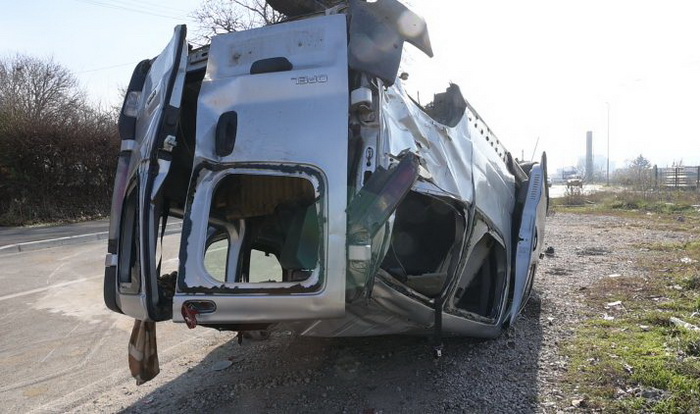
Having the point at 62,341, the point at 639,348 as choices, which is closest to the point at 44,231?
the point at 62,341

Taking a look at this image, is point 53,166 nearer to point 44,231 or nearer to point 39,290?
point 44,231

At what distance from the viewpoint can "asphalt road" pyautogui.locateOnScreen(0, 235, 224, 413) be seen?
3744 mm

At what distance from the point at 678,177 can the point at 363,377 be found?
29.5 m

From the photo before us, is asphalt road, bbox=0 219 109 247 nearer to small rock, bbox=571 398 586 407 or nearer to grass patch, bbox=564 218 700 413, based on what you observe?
grass patch, bbox=564 218 700 413

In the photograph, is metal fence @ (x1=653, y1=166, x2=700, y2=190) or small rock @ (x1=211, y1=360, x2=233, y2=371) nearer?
small rock @ (x1=211, y1=360, x2=233, y2=371)

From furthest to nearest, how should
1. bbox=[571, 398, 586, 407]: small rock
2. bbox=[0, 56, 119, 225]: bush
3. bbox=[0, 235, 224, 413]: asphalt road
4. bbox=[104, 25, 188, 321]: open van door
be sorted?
bbox=[0, 56, 119, 225]: bush < bbox=[0, 235, 224, 413]: asphalt road < bbox=[571, 398, 586, 407]: small rock < bbox=[104, 25, 188, 321]: open van door

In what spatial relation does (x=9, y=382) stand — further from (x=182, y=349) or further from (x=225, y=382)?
(x=225, y=382)

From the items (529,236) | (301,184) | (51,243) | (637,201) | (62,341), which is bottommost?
(62,341)

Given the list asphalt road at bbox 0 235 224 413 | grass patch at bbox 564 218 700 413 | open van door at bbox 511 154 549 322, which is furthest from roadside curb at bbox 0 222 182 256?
grass patch at bbox 564 218 700 413

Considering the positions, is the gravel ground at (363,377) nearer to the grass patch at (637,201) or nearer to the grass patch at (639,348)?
the grass patch at (639,348)

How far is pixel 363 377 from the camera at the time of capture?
11.7ft

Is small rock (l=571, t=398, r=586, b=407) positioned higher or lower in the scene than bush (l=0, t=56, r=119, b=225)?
lower

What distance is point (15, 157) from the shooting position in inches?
604

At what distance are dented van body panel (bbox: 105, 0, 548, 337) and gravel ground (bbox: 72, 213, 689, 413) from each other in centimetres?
35
